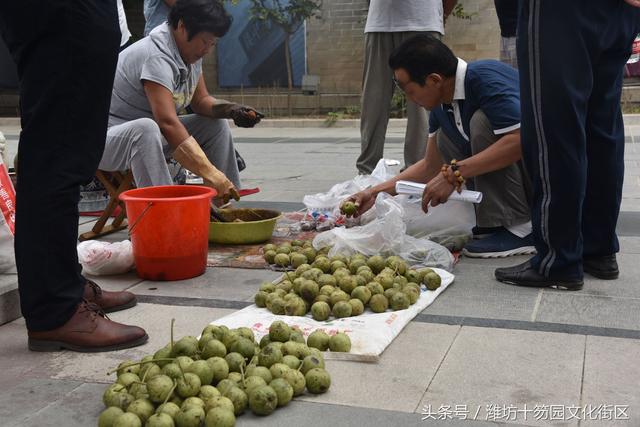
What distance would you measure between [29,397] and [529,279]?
2.00 meters

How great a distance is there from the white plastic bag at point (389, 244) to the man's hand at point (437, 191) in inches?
6.0

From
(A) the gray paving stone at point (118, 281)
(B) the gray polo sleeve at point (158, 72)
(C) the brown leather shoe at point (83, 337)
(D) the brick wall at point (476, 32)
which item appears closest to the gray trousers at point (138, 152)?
(B) the gray polo sleeve at point (158, 72)

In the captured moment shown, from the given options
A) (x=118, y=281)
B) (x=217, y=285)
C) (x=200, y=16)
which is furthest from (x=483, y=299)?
(x=200, y=16)

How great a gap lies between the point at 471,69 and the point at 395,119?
8636 mm

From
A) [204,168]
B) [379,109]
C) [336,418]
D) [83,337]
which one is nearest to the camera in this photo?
[336,418]

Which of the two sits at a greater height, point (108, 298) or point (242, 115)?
point (242, 115)


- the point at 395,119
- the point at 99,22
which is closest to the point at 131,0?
the point at 395,119

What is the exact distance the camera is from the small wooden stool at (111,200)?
14.0 feet

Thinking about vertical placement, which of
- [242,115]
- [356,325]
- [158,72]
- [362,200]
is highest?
Result: [158,72]

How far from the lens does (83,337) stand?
8.28ft

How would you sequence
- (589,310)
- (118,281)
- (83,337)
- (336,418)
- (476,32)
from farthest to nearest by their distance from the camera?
1. (476,32)
2. (118,281)
3. (589,310)
4. (83,337)
5. (336,418)

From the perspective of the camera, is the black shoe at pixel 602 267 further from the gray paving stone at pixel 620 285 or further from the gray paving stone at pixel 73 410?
the gray paving stone at pixel 73 410

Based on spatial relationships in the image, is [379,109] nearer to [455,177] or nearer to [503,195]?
[503,195]

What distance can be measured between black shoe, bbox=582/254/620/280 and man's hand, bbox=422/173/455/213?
69cm
